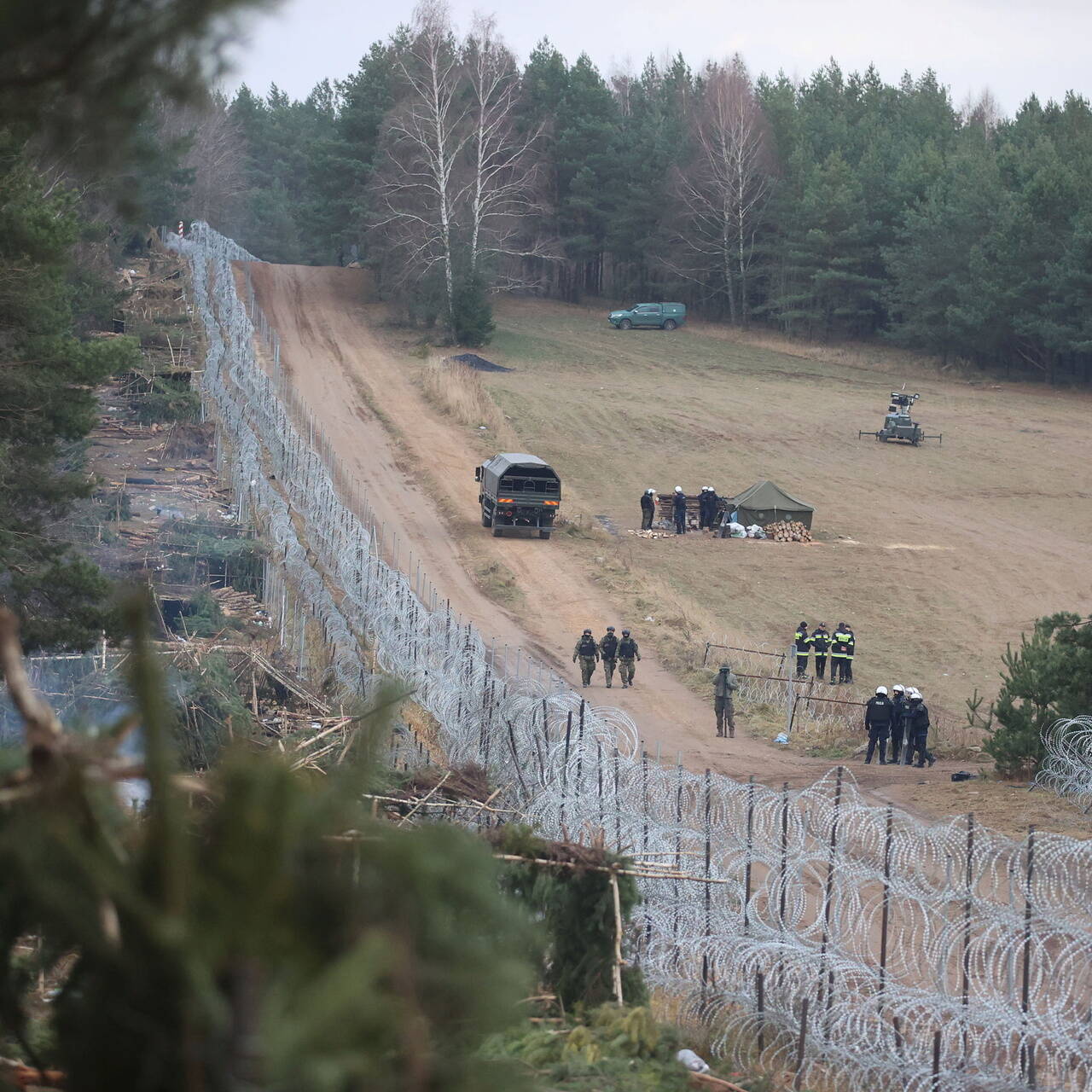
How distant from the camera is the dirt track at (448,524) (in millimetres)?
19688

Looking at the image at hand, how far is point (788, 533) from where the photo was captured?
34562 millimetres

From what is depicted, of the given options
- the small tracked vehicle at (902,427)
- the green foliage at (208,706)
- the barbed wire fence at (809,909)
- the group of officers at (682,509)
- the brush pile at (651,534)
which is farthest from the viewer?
the small tracked vehicle at (902,427)

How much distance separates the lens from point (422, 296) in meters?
56.0

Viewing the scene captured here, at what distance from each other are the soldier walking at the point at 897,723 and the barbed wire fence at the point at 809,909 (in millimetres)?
3282

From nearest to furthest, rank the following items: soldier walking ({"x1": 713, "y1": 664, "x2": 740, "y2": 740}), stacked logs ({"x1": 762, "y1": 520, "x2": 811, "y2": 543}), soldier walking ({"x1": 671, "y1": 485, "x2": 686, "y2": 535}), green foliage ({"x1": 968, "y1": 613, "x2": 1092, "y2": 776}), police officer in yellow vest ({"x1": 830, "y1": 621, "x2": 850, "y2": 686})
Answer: green foliage ({"x1": 968, "y1": 613, "x2": 1092, "y2": 776}) → soldier walking ({"x1": 713, "y1": 664, "x2": 740, "y2": 740}) → police officer in yellow vest ({"x1": 830, "y1": 621, "x2": 850, "y2": 686}) → stacked logs ({"x1": 762, "y1": 520, "x2": 811, "y2": 543}) → soldier walking ({"x1": 671, "y1": 485, "x2": 686, "y2": 535})

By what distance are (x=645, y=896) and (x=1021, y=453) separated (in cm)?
4195

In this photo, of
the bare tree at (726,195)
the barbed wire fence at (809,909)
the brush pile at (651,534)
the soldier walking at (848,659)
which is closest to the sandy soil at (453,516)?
the brush pile at (651,534)

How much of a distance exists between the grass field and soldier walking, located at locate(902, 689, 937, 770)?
307 centimetres

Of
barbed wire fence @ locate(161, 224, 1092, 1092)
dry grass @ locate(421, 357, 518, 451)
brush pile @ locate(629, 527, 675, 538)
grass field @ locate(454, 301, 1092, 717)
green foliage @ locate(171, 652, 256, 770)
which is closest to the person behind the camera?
barbed wire fence @ locate(161, 224, 1092, 1092)

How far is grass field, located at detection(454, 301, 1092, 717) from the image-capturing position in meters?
28.2

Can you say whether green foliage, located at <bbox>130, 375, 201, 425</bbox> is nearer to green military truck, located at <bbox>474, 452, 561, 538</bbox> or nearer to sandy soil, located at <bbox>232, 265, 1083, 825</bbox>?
sandy soil, located at <bbox>232, 265, 1083, 825</bbox>

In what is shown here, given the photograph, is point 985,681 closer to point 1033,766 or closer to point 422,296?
point 1033,766

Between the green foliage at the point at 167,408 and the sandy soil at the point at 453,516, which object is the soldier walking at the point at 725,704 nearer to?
the sandy soil at the point at 453,516

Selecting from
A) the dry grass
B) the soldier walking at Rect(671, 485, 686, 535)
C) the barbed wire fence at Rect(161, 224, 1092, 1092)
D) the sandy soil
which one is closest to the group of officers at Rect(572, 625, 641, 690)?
the sandy soil
